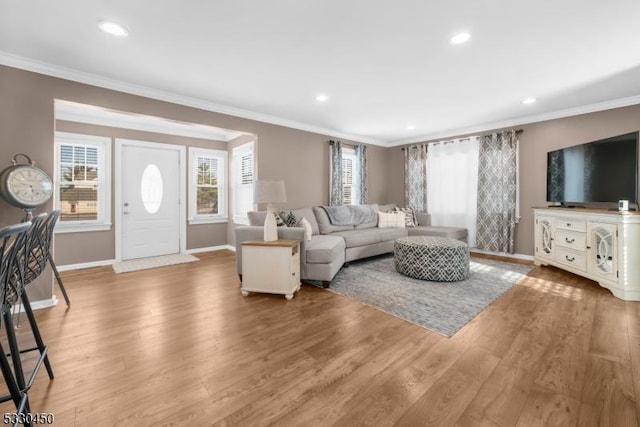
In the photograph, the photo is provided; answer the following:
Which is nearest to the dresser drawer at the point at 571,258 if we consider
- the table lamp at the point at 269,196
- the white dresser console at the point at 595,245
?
the white dresser console at the point at 595,245

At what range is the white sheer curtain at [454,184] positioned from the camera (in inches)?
209

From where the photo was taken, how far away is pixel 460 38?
234 cm

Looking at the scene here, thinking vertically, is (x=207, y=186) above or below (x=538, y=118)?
below

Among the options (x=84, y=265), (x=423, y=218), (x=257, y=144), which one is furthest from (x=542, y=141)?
(x=84, y=265)

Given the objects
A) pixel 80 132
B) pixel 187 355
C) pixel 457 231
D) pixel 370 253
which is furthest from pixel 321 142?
pixel 187 355

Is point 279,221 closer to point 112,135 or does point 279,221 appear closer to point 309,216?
point 309,216

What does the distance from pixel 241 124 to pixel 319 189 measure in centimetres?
189

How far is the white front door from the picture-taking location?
474 cm

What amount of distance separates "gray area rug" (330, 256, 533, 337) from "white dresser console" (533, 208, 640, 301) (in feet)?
1.68

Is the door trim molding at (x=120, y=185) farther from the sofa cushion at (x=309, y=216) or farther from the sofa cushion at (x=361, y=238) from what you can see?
the sofa cushion at (x=361, y=238)

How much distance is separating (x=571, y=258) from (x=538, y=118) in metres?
2.34

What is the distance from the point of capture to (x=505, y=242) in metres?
4.81

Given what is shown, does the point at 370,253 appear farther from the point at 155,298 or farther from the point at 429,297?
the point at 155,298

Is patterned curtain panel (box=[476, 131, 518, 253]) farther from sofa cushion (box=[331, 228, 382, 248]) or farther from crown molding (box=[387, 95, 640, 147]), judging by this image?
sofa cushion (box=[331, 228, 382, 248])
